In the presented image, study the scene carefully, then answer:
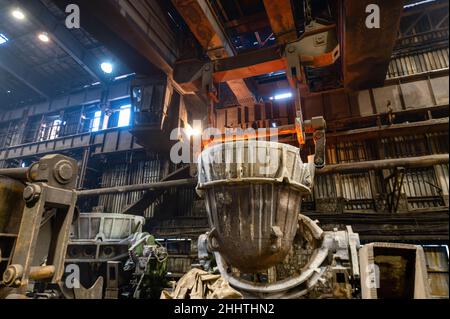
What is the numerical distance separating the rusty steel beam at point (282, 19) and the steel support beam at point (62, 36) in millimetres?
7749

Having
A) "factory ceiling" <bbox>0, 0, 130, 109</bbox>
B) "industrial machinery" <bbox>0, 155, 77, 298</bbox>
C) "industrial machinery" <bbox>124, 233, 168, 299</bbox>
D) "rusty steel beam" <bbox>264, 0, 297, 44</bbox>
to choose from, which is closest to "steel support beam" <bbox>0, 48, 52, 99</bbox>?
"factory ceiling" <bbox>0, 0, 130, 109</bbox>

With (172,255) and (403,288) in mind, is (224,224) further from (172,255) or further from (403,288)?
(172,255)

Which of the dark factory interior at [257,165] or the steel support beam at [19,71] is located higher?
the steel support beam at [19,71]

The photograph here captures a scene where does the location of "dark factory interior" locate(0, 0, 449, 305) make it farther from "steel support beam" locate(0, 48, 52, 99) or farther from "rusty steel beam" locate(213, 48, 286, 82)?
"steel support beam" locate(0, 48, 52, 99)

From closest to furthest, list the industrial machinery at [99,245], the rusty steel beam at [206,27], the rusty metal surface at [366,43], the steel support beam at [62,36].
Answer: the rusty metal surface at [366,43]
the rusty steel beam at [206,27]
the industrial machinery at [99,245]
the steel support beam at [62,36]

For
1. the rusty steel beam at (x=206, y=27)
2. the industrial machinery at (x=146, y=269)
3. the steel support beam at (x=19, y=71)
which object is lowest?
the industrial machinery at (x=146, y=269)

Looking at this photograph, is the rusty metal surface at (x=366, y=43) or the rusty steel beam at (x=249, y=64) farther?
the rusty steel beam at (x=249, y=64)

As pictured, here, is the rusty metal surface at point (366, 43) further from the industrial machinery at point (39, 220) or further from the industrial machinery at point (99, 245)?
the industrial machinery at point (99, 245)

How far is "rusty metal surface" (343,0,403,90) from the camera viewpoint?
12.7 feet

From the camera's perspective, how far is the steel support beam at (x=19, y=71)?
1129cm

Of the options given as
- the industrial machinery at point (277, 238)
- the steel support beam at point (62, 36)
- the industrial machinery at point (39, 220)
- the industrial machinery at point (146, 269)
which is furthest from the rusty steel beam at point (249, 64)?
the steel support beam at point (62, 36)

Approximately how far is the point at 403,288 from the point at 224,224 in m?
1.56
